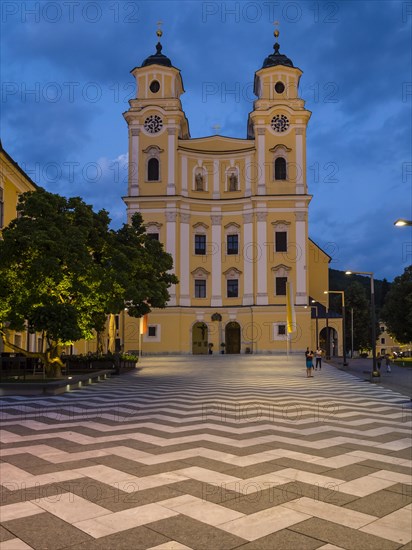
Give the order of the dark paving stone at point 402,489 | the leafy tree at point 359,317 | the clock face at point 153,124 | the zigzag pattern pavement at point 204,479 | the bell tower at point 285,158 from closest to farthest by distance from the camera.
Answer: the zigzag pattern pavement at point 204,479 → the dark paving stone at point 402,489 → the bell tower at point 285,158 → the clock face at point 153,124 → the leafy tree at point 359,317

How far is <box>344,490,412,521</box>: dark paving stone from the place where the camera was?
6.42m

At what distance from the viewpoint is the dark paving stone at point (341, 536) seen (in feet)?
17.5

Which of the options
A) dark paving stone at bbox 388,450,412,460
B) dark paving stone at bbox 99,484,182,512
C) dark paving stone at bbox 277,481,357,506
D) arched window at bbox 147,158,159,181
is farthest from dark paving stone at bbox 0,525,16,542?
arched window at bbox 147,158,159,181

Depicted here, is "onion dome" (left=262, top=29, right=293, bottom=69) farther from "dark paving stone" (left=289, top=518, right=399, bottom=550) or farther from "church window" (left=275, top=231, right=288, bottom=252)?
"dark paving stone" (left=289, top=518, right=399, bottom=550)

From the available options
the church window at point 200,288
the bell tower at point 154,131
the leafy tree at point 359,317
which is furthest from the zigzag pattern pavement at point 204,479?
the leafy tree at point 359,317

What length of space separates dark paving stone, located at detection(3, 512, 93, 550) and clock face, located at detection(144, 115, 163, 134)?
59.1 meters

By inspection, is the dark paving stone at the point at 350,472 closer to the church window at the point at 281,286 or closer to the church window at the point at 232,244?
the church window at the point at 281,286

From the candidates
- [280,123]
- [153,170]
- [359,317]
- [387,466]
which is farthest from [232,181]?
[387,466]

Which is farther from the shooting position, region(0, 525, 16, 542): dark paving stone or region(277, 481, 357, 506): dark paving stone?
region(277, 481, 357, 506): dark paving stone

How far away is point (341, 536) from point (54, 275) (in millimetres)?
17643

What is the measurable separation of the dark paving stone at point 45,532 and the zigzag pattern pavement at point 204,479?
1 cm

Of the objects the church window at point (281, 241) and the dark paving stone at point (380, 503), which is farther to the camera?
the church window at point (281, 241)

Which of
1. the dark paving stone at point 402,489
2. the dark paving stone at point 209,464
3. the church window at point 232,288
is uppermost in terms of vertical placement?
the church window at point 232,288

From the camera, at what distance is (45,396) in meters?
19.1
